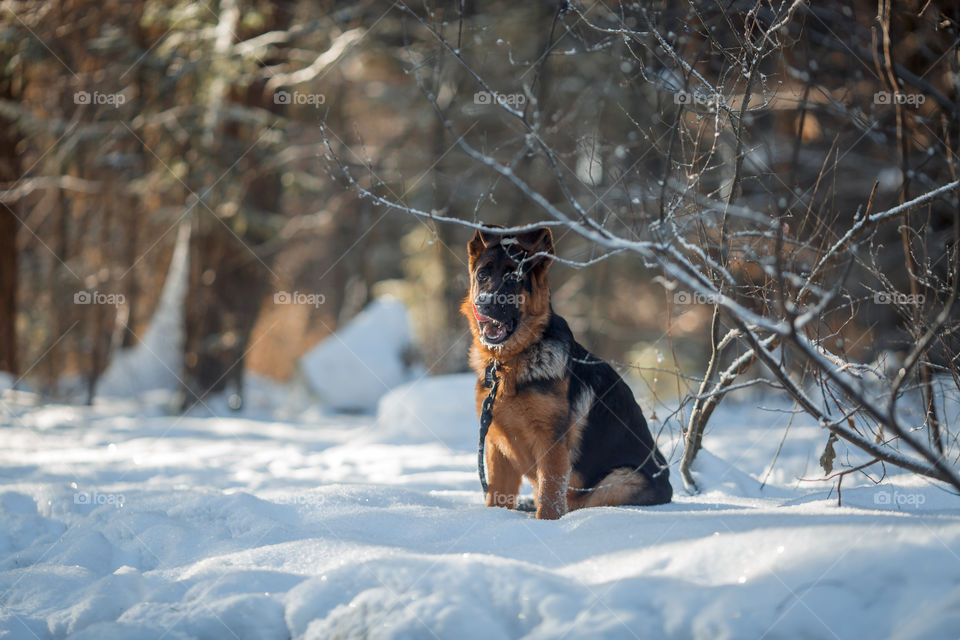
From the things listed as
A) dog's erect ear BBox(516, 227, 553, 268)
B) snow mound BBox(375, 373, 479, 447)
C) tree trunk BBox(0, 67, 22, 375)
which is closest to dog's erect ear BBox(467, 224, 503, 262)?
dog's erect ear BBox(516, 227, 553, 268)

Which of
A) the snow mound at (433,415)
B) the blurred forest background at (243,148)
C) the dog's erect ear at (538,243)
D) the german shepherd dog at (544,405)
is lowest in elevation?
the snow mound at (433,415)

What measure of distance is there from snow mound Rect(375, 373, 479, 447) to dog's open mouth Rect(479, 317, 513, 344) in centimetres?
443

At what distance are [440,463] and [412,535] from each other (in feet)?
10.7

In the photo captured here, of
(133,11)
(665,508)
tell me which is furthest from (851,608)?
(133,11)

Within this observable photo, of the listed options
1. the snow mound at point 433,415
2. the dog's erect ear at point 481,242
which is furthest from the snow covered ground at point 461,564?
the snow mound at point 433,415

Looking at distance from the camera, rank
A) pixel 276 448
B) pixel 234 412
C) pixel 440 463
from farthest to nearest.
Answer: pixel 234 412
pixel 276 448
pixel 440 463

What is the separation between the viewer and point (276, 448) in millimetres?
8766

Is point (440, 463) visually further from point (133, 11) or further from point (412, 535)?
point (133, 11)

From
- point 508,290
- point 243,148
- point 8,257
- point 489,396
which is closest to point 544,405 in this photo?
point 489,396

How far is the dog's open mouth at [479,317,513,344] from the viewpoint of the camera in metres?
4.55

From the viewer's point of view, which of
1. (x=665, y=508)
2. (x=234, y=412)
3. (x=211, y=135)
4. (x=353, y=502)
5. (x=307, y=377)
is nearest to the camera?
(x=665, y=508)

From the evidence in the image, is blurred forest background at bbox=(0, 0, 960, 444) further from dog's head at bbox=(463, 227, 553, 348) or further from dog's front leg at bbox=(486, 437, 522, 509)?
dog's front leg at bbox=(486, 437, 522, 509)

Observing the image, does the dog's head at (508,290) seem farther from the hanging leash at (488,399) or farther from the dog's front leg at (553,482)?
the dog's front leg at (553,482)

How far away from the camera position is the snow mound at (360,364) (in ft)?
44.8
